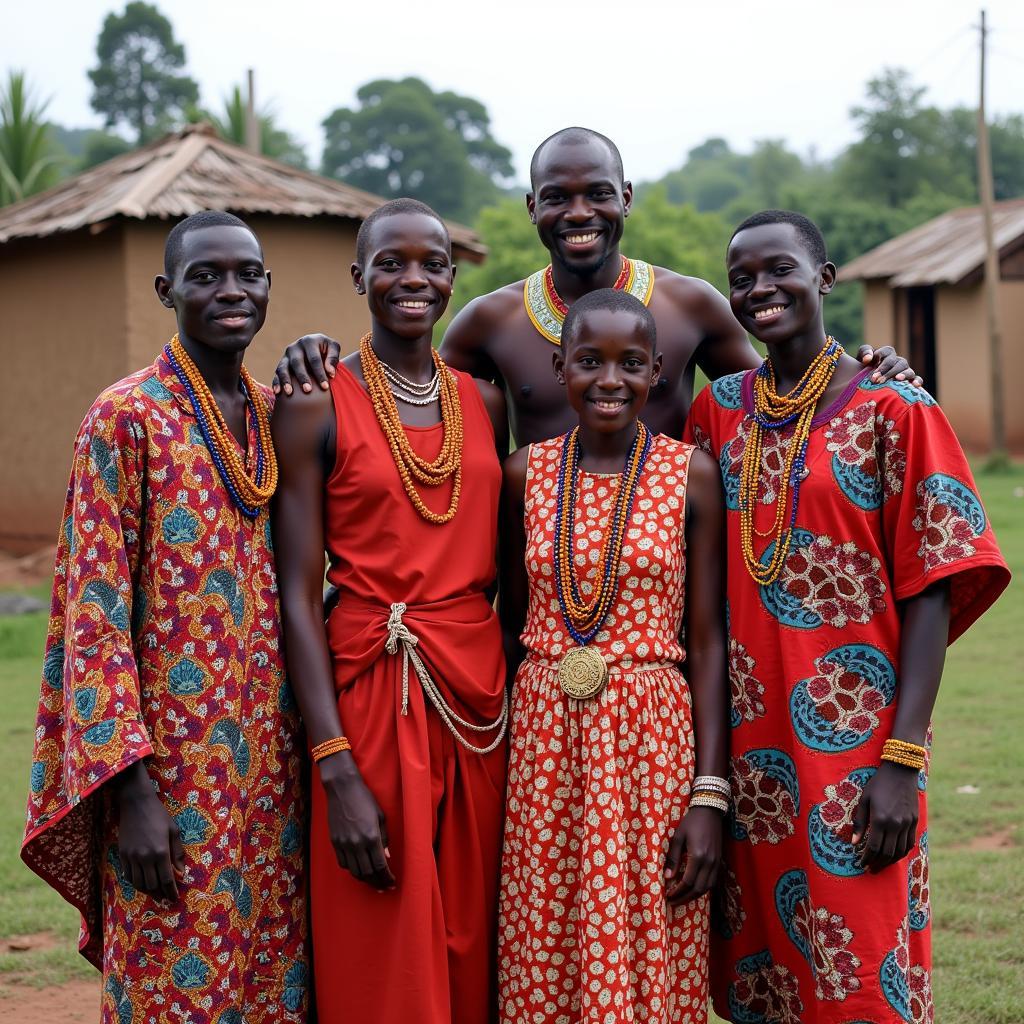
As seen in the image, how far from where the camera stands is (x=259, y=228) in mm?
11711

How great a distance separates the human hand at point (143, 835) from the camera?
283 cm

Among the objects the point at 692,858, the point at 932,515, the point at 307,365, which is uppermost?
the point at 307,365

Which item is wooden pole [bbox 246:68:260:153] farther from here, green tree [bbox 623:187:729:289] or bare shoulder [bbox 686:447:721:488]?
bare shoulder [bbox 686:447:721:488]

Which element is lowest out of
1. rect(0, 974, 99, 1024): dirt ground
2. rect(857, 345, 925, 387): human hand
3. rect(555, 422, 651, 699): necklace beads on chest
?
rect(0, 974, 99, 1024): dirt ground

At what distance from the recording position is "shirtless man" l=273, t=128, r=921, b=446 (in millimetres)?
3521

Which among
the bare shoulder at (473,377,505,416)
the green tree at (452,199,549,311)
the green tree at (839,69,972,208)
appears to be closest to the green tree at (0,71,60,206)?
the green tree at (452,199,549,311)

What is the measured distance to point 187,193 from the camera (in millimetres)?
11438

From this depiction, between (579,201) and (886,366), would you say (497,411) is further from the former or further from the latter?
(886,366)

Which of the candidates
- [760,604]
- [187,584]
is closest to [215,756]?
[187,584]

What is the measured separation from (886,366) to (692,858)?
1185 millimetres

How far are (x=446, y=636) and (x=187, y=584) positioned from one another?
1.93 ft

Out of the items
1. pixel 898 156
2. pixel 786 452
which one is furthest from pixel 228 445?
pixel 898 156

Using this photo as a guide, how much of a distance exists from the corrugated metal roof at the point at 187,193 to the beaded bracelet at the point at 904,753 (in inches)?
362

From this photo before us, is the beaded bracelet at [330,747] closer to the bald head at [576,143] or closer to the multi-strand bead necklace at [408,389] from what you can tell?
the multi-strand bead necklace at [408,389]
